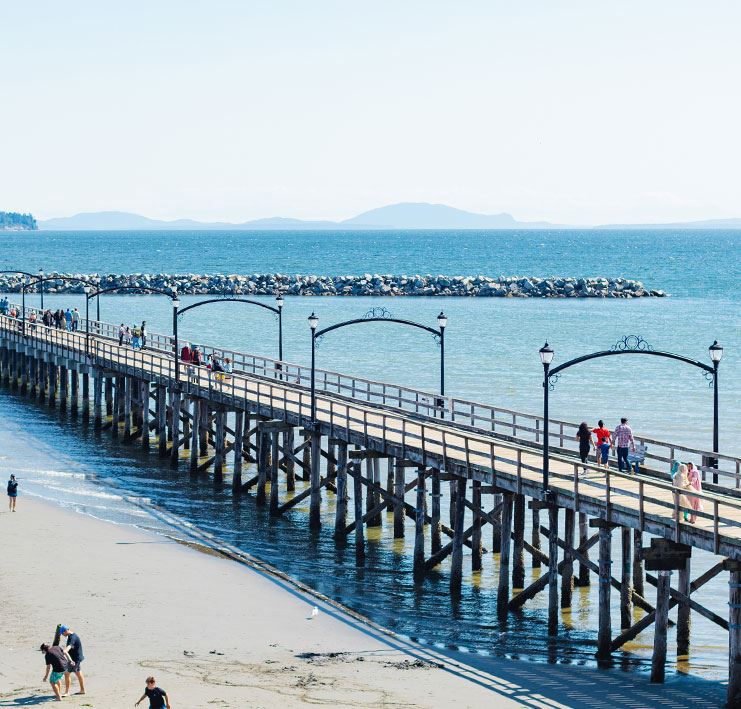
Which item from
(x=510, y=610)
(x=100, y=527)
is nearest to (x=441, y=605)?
(x=510, y=610)

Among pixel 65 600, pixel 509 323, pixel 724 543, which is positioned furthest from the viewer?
pixel 509 323

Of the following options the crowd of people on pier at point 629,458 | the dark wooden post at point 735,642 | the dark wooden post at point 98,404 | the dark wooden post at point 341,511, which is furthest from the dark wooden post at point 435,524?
the dark wooden post at point 98,404

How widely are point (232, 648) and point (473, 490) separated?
258 inches

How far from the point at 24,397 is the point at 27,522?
28.1 metres

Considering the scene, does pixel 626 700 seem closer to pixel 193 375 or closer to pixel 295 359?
pixel 193 375

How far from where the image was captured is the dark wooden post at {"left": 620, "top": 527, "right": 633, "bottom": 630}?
1047 inches

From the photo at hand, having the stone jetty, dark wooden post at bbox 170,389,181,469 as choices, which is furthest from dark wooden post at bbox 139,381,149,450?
the stone jetty

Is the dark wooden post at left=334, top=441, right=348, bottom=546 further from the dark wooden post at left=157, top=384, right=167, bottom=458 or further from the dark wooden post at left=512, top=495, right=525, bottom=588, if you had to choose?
the dark wooden post at left=157, top=384, right=167, bottom=458

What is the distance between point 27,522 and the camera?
33.8 metres

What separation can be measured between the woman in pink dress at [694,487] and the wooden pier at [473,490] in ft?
0.62

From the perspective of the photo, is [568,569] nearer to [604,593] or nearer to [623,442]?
[623,442]

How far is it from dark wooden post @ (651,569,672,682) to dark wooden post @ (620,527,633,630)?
11.6ft

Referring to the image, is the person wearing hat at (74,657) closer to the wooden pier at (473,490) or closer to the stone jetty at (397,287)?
the wooden pier at (473,490)

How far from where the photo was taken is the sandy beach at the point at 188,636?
2155cm
